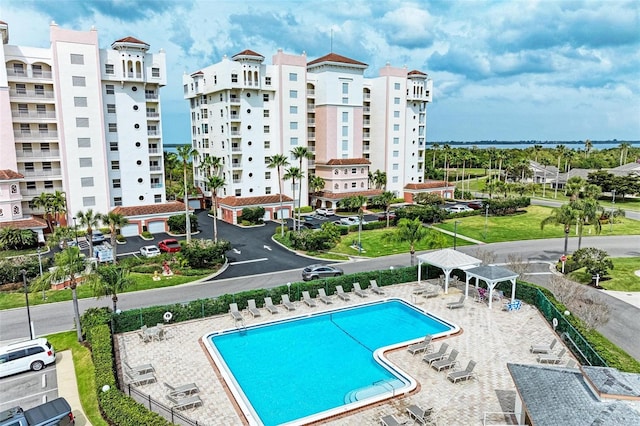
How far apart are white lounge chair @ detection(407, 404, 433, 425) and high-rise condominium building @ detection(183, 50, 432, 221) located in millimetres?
43056

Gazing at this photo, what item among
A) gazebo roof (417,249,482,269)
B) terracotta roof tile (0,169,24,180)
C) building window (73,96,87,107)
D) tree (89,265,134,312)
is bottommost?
gazebo roof (417,249,482,269)

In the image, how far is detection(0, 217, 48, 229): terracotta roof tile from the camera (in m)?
45.5

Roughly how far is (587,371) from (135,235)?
160ft

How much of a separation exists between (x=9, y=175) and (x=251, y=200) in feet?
89.3

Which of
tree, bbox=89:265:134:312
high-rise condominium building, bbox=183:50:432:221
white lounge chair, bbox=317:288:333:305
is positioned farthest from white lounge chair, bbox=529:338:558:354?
high-rise condominium building, bbox=183:50:432:221

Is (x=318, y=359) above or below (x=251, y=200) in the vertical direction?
below

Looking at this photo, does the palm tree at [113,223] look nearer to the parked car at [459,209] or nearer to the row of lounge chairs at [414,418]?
the row of lounge chairs at [414,418]

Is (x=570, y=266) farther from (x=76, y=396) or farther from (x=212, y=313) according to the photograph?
(x=76, y=396)

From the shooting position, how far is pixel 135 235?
52.3 meters

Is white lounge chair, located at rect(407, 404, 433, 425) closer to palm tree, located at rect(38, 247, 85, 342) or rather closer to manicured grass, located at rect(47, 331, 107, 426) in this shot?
manicured grass, located at rect(47, 331, 107, 426)

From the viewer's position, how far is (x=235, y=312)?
27344mm

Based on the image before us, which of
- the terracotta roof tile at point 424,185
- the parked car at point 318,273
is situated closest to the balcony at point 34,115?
the parked car at point 318,273

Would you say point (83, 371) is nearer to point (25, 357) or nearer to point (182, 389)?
Result: point (25, 357)

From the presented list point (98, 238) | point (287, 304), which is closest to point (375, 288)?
point (287, 304)
